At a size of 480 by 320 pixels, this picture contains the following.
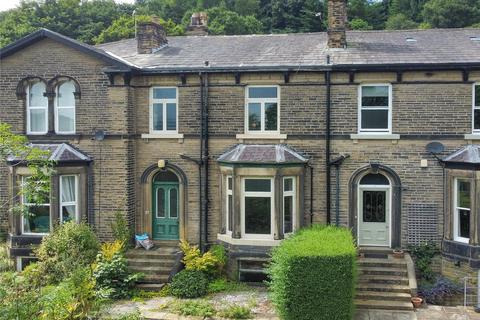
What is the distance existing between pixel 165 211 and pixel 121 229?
167 cm

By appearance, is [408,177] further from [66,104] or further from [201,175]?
[66,104]

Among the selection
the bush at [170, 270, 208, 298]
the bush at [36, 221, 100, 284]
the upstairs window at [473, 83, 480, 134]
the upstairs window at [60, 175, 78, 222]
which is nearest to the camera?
the bush at [36, 221, 100, 284]

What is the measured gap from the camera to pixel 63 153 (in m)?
15.2

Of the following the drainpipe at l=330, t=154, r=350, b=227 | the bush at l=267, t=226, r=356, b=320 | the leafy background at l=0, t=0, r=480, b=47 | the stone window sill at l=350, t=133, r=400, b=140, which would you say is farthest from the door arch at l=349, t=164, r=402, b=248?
the leafy background at l=0, t=0, r=480, b=47

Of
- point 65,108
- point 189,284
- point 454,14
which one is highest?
point 454,14

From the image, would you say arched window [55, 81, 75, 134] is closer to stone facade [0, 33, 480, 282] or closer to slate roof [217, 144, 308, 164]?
stone facade [0, 33, 480, 282]

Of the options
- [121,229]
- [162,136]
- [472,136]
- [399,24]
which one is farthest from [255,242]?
[399,24]

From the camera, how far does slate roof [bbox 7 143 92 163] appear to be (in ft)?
49.5

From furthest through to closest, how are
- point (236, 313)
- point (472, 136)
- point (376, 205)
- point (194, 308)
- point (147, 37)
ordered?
point (147, 37), point (376, 205), point (472, 136), point (194, 308), point (236, 313)

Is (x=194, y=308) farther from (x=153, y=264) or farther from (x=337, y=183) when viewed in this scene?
(x=337, y=183)

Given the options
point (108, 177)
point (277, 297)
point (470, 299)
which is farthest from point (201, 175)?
point (470, 299)

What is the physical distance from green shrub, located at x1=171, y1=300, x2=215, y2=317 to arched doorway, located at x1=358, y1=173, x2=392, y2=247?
566cm

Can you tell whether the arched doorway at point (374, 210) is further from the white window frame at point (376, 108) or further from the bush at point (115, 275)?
the bush at point (115, 275)

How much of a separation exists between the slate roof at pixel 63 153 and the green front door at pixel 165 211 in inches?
102
